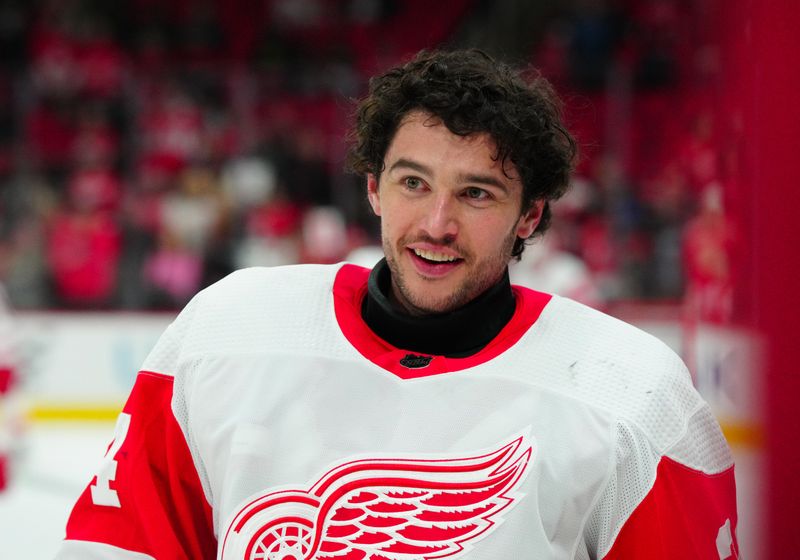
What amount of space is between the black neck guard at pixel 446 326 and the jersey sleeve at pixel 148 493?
0.29 metres

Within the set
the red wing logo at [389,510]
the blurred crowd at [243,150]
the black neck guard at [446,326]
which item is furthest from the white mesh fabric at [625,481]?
the blurred crowd at [243,150]

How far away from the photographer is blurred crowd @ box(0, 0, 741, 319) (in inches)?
249

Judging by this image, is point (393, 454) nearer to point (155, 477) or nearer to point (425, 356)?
point (425, 356)

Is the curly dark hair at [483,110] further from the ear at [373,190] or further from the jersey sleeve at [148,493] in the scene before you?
the jersey sleeve at [148,493]

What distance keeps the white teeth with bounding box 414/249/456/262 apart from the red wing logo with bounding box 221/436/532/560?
263mm

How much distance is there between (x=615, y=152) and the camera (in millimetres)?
7000

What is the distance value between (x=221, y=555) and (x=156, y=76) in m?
6.82

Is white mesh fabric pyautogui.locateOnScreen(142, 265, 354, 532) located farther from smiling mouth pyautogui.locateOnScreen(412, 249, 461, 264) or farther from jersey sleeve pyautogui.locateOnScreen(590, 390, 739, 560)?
jersey sleeve pyautogui.locateOnScreen(590, 390, 739, 560)

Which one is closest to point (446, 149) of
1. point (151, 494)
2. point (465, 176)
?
point (465, 176)

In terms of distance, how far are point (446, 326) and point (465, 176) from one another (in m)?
0.20

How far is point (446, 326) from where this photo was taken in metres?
1.40

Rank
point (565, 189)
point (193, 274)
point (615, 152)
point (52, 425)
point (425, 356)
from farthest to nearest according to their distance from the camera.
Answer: point (615, 152), point (193, 274), point (52, 425), point (565, 189), point (425, 356)

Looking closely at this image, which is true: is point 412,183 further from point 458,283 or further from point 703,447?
point 703,447

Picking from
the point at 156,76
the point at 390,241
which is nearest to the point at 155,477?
the point at 390,241
